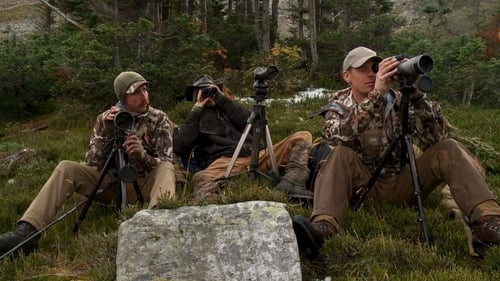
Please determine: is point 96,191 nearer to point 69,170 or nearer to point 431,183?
point 69,170

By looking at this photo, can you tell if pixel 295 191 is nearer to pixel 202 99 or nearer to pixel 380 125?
pixel 380 125

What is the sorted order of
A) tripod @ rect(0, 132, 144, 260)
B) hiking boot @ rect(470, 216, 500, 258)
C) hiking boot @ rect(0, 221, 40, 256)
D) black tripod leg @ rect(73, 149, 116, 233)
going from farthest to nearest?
1. black tripod leg @ rect(73, 149, 116, 233)
2. tripod @ rect(0, 132, 144, 260)
3. hiking boot @ rect(0, 221, 40, 256)
4. hiking boot @ rect(470, 216, 500, 258)

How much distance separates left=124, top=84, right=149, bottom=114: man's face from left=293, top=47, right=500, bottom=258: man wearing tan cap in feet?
6.55

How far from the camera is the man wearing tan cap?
12.4ft

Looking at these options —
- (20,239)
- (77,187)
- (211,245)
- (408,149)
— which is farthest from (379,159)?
(20,239)

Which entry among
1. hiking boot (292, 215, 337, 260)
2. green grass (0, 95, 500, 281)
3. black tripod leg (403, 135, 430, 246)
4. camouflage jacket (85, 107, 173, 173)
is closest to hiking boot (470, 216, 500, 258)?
green grass (0, 95, 500, 281)

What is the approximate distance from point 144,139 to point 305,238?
258 cm

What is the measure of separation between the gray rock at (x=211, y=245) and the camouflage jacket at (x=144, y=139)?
1.78 m

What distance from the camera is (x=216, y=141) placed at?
6332 millimetres

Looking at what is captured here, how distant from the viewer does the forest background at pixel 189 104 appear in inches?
146

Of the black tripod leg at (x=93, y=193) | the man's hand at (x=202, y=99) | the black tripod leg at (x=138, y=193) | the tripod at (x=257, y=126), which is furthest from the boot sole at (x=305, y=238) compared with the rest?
the man's hand at (x=202, y=99)

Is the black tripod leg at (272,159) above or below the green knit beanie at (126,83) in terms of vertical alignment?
below

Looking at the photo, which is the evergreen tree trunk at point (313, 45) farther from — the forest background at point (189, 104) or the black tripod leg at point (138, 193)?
the black tripod leg at point (138, 193)

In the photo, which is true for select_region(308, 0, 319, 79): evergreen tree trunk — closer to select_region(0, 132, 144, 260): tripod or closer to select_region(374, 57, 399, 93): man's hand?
select_region(0, 132, 144, 260): tripod
